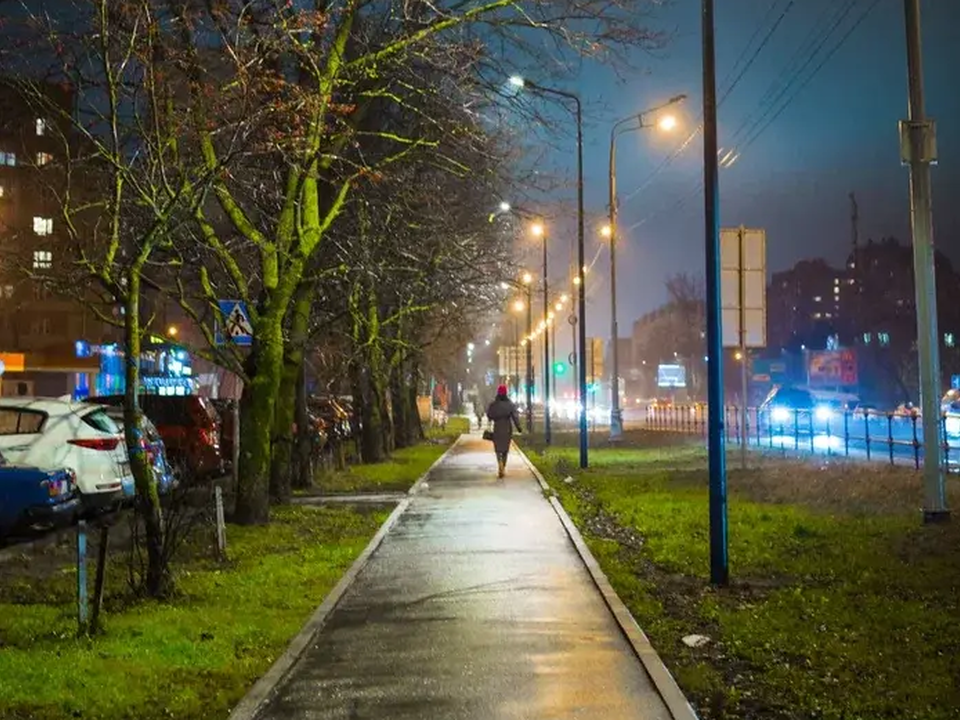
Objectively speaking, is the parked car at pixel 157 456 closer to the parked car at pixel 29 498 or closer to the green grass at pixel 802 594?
the parked car at pixel 29 498

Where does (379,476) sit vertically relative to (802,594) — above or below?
above

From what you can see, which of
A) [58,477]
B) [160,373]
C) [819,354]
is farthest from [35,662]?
[819,354]

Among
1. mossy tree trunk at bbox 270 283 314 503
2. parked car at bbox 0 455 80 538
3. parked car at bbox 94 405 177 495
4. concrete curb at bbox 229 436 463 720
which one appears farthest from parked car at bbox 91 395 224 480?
concrete curb at bbox 229 436 463 720

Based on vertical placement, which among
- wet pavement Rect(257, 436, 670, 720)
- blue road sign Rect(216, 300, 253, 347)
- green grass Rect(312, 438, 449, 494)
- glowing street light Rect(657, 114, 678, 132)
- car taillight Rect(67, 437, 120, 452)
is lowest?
wet pavement Rect(257, 436, 670, 720)

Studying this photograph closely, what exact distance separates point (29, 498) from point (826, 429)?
2109 centimetres

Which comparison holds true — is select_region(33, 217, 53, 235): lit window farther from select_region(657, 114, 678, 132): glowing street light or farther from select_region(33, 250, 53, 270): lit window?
select_region(657, 114, 678, 132): glowing street light

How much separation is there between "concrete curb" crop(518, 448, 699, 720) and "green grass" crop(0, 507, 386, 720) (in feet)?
8.45

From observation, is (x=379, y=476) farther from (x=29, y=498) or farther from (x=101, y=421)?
(x=29, y=498)

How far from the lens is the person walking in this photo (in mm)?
23219

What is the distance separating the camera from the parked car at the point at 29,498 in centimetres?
1203

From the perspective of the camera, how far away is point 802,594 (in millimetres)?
9586

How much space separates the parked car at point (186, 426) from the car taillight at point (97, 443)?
5.00 metres

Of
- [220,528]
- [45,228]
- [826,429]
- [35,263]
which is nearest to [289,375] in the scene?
[35,263]

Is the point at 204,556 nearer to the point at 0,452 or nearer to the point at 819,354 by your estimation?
the point at 0,452
